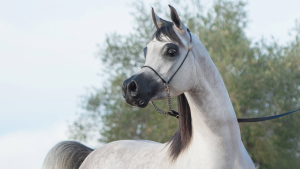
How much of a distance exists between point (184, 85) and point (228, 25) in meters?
13.0

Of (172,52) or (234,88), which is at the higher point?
(172,52)

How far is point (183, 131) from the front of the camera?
3121 millimetres

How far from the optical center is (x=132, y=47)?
59.5ft

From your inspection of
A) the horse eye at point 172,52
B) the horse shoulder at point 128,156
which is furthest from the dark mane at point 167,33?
the horse shoulder at point 128,156

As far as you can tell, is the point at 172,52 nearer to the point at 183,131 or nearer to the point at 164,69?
the point at 164,69

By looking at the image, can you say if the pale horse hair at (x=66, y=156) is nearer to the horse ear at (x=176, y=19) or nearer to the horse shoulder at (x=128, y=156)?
the horse shoulder at (x=128, y=156)

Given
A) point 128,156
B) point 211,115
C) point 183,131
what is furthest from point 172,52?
point 128,156

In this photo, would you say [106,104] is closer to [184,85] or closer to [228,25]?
[228,25]

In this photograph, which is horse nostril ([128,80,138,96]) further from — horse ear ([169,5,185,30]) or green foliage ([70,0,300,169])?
green foliage ([70,0,300,169])

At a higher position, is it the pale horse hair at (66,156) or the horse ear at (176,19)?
the horse ear at (176,19)

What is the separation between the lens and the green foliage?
39.3ft

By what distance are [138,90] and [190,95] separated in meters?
0.54

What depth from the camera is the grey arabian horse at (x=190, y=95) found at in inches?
112

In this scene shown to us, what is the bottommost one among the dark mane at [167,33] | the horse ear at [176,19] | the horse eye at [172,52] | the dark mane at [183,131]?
the dark mane at [183,131]
